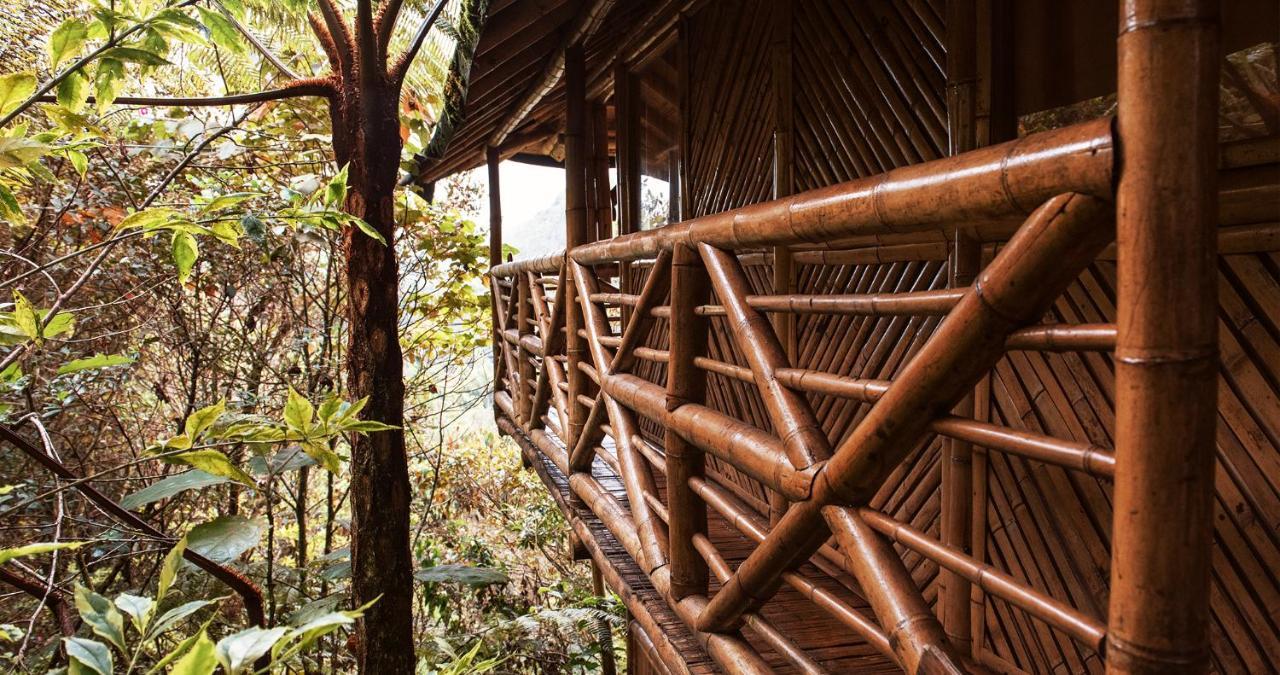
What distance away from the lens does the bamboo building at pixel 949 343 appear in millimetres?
683

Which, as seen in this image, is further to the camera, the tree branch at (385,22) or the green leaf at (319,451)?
the tree branch at (385,22)

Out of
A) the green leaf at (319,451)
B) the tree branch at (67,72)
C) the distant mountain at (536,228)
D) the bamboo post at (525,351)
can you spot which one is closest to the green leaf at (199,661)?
the green leaf at (319,451)

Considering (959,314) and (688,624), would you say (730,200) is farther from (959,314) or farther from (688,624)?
(959,314)

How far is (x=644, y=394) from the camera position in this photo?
1991 millimetres

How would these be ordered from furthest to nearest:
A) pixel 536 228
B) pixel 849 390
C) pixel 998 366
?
pixel 536 228 < pixel 998 366 < pixel 849 390

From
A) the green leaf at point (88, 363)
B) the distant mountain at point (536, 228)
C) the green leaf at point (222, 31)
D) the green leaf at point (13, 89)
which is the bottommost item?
the green leaf at point (88, 363)

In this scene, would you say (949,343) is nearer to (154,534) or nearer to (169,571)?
(169,571)

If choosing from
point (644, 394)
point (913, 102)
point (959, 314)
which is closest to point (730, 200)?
point (913, 102)

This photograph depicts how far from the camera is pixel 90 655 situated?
636mm

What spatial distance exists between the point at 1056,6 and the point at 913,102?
1.57 ft

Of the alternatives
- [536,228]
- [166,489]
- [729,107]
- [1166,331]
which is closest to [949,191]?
A: [1166,331]

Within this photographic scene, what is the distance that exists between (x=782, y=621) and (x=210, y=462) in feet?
5.31

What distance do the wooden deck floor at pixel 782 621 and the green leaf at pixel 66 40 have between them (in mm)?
1637

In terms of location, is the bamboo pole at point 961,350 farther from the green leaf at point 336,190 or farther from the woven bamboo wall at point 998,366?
the green leaf at point 336,190
